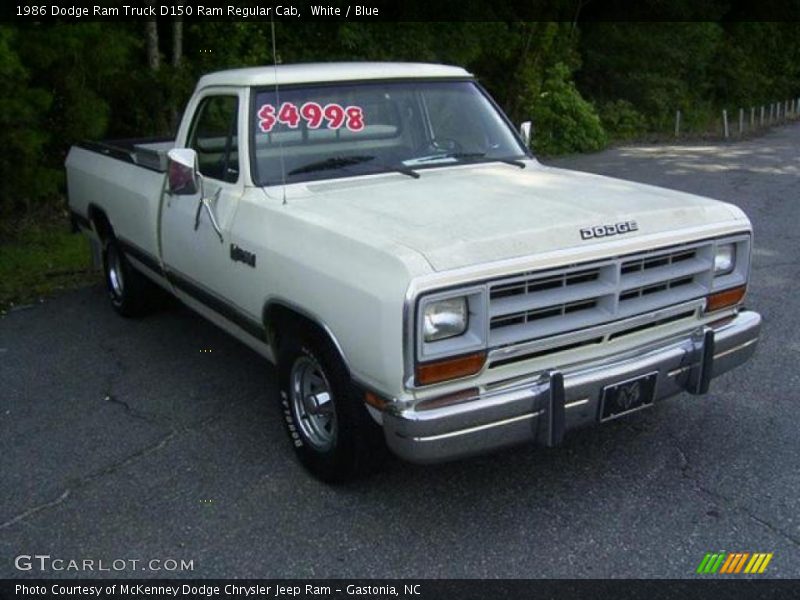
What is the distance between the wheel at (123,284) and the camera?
6082 mm

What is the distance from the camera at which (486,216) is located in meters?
3.52

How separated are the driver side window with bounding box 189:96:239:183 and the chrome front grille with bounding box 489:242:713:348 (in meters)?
1.81

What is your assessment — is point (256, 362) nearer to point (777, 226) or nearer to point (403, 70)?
point (403, 70)

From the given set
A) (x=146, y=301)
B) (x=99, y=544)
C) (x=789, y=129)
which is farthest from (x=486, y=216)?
(x=789, y=129)

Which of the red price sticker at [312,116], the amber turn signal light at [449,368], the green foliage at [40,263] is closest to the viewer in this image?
the amber turn signal light at [449,368]

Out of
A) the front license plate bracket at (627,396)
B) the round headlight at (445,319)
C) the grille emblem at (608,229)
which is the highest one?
the grille emblem at (608,229)

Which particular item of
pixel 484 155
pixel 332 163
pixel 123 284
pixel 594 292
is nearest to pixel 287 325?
pixel 332 163

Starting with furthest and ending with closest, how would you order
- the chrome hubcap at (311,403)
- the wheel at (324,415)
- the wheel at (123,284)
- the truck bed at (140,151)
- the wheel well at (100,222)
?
the wheel well at (100,222)
the wheel at (123,284)
the truck bed at (140,151)
the chrome hubcap at (311,403)
the wheel at (324,415)

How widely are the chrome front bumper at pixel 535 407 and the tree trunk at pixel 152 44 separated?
8.85 metres

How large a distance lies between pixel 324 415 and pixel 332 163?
1.36 meters

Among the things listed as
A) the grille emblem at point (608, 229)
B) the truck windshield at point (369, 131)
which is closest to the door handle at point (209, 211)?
the truck windshield at point (369, 131)

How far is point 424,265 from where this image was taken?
3.01 metres

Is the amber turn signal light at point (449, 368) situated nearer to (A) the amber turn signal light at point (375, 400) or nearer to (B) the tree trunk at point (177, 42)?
(A) the amber turn signal light at point (375, 400)

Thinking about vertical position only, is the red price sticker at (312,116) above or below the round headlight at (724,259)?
above
